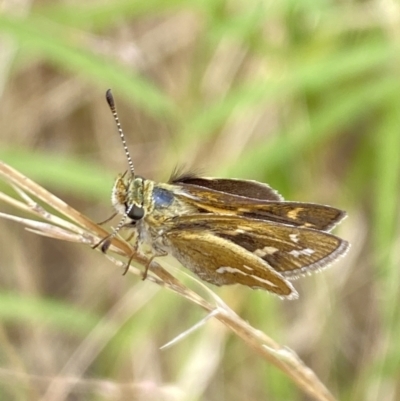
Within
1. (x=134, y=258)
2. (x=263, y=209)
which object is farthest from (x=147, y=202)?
(x=263, y=209)

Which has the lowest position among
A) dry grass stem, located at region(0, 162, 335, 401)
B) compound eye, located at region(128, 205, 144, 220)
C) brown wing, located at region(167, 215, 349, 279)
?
dry grass stem, located at region(0, 162, 335, 401)

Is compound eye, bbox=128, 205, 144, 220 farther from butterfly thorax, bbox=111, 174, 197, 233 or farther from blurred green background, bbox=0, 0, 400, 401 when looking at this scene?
blurred green background, bbox=0, 0, 400, 401

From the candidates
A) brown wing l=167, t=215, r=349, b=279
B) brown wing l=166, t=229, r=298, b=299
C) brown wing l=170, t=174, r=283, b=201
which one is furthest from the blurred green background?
brown wing l=170, t=174, r=283, b=201

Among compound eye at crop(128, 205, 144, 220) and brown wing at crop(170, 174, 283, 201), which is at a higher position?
brown wing at crop(170, 174, 283, 201)

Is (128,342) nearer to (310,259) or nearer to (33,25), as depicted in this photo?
(310,259)

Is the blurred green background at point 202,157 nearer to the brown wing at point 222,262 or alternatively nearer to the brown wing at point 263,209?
the brown wing at point 222,262

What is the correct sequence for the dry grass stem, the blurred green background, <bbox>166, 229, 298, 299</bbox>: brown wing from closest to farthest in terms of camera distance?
the dry grass stem < <bbox>166, 229, 298, 299</bbox>: brown wing < the blurred green background

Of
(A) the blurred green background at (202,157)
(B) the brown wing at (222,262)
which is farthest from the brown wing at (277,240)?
(A) the blurred green background at (202,157)
